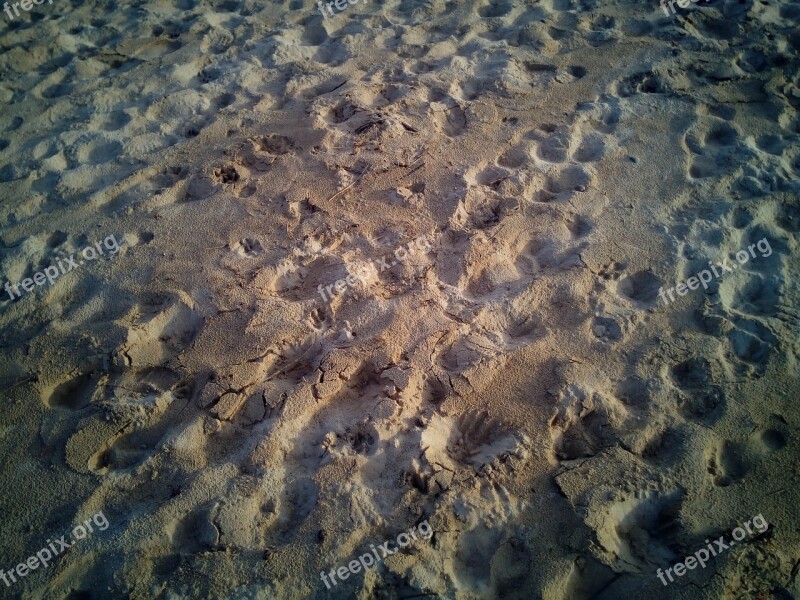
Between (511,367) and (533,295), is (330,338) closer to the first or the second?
(511,367)

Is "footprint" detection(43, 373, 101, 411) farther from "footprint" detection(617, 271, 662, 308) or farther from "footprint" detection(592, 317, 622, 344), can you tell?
"footprint" detection(617, 271, 662, 308)

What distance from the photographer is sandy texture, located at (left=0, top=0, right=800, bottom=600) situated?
1.93 m

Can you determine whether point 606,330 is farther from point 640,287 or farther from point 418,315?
point 418,315

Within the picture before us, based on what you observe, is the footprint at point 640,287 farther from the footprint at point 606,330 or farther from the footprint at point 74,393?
the footprint at point 74,393

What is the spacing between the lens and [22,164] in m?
3.46

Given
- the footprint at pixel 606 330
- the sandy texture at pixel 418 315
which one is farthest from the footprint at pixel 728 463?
the footprint at pixel 606 330

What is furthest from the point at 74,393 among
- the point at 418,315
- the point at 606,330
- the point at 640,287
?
the point at 640,287

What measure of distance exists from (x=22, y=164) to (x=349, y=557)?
3.39m

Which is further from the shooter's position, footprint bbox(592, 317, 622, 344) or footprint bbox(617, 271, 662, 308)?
footprint bbox(617, 271, 662, 308)

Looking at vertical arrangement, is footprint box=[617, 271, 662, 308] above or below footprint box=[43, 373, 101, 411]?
below

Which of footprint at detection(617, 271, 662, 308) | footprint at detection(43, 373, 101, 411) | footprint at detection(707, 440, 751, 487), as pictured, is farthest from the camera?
footprint at detection(617, 271, 662, 308)

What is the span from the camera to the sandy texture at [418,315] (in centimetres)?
193

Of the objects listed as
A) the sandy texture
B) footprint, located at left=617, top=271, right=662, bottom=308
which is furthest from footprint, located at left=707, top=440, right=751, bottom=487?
footprint, located at left=617, top=271, right=662, bottom=308

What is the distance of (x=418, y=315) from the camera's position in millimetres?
2475
